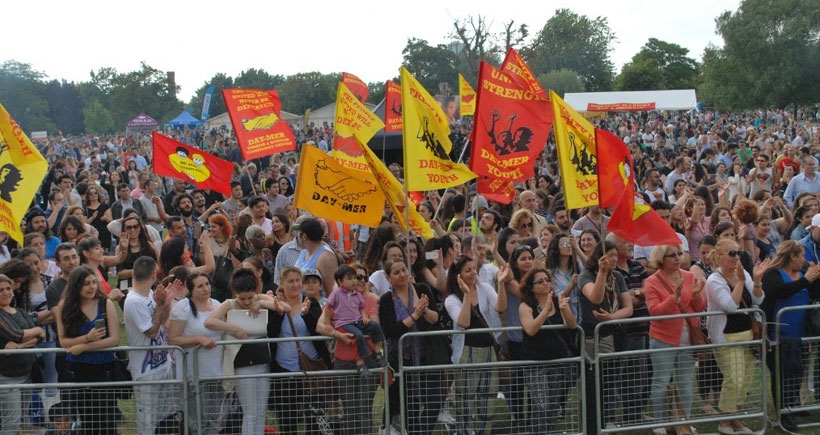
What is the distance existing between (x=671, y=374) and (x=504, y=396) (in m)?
1.39

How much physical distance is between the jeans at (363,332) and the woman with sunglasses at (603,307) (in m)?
1.67

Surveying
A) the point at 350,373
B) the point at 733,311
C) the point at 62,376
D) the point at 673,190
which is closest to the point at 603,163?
the point at 733,311

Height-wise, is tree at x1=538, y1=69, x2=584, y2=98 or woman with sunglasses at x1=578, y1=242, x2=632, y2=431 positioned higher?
tree at x1=538, y1=69, x2=584, y2=98

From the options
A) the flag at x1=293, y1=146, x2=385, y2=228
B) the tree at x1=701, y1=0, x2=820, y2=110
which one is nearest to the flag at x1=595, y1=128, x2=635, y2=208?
the flag at x1=293, y1=146, x2=385, y2=228

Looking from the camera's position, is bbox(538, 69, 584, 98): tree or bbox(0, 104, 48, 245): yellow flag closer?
bbox(0, 104, 48, 245): yellow flag

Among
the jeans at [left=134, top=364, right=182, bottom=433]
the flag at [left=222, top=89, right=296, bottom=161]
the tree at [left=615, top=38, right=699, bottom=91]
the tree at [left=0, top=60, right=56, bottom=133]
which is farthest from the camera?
the tree at [left=0, top=60, right=56, bottom=133]

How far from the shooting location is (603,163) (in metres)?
8.21

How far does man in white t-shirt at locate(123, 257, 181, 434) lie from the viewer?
7016mm

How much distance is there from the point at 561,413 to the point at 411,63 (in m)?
107

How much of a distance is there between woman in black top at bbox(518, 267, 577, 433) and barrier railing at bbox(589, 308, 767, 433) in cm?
28

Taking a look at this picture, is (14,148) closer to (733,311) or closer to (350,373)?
(350,373)

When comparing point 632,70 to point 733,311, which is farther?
point 632,70

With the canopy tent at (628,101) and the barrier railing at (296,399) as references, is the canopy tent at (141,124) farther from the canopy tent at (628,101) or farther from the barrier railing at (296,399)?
the barrier railing at (296,399)

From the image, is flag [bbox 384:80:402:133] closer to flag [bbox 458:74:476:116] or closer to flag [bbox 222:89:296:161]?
flag [bbox 222:89:296:161]
